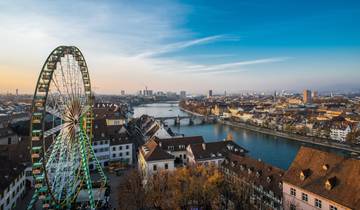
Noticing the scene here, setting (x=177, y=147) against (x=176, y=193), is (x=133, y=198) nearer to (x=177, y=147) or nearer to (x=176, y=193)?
(x=176, y=193)

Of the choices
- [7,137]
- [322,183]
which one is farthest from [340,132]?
[7,137]

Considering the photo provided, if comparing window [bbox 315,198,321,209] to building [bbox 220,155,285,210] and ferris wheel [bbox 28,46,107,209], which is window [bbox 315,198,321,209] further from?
ferris wheel [bbox 28,46,107,209]

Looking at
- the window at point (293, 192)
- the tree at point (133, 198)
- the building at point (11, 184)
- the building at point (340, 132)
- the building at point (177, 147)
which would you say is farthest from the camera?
the building at point (340, 132)

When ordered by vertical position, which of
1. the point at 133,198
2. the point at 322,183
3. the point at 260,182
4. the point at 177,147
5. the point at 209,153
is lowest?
the point at 260,182

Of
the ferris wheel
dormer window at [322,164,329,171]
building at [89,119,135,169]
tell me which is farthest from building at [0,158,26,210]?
dormer window at [322,164,329,171]

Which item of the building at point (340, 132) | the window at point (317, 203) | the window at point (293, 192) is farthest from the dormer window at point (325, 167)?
the building at point (340, 132)

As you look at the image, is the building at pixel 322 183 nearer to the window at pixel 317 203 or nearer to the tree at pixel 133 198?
the window at pixel 317 203
